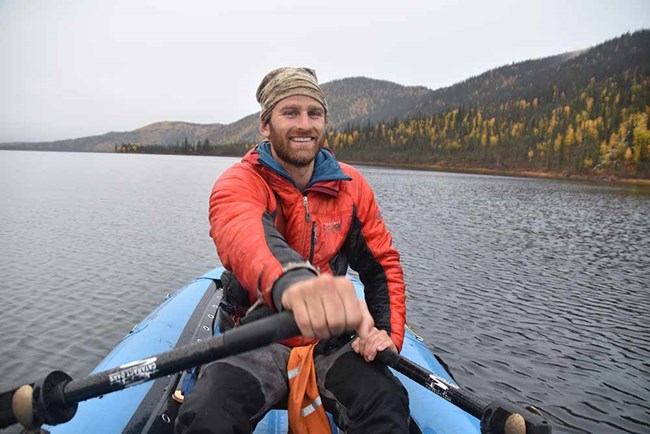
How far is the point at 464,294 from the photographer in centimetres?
1464

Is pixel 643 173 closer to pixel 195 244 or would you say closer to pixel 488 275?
pixel 488 275

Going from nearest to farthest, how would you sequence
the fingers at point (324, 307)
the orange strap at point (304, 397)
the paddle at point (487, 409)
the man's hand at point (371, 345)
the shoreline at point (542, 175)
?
the fingers at point (324, 307) < the paddle at point (487, 409) < the man's hand at point (371, 345) < the orange strap at point (304, 397) < the shoreline at point (542, 175)

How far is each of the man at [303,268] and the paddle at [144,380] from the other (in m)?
0.18

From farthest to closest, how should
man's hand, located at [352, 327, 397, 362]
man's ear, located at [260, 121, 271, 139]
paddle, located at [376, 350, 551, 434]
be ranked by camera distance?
1. man's ear, located at [260, 121, 271, 139]
2. man's hand, located at [352, 327, 397, 362]
3. paddle, located at [376, 350, 551, 434]

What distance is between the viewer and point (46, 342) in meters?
9.88

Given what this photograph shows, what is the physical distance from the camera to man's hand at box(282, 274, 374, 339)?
6.16 ft

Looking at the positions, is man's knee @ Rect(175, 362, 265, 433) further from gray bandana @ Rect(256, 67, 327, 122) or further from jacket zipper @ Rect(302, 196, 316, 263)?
gray bandana @ Rect(256, 67, 327, 122)

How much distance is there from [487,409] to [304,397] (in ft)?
4.62

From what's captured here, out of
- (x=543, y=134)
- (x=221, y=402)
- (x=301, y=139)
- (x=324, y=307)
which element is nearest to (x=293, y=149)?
(x=301, y=139)

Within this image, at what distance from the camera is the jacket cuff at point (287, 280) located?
209cm

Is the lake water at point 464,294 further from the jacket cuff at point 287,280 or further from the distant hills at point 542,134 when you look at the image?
the distant hills at point 542,134

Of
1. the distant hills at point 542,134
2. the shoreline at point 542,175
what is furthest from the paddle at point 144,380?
the distant hills at point 542,134

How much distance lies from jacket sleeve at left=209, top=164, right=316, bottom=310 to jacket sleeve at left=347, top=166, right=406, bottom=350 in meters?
0.96

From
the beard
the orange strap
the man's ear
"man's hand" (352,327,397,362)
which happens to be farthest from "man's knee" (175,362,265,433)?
the man's ear
